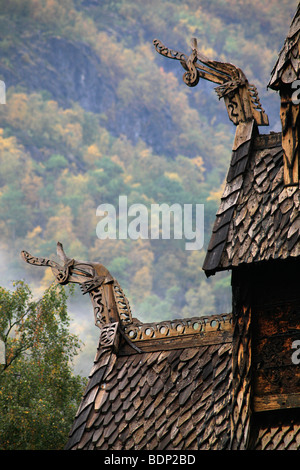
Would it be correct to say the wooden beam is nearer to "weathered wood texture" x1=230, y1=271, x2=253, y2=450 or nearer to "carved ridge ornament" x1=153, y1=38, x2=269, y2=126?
"weathered wood texture" x1=230, y1=271, x2=253, y2=450

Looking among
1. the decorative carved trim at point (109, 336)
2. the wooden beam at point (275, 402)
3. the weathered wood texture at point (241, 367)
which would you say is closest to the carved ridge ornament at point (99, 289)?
the decorative carved trim at point (109, 336)

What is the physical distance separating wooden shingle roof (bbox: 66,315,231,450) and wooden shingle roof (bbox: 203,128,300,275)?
1932mm

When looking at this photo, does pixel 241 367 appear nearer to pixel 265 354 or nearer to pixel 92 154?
pixel 265 354

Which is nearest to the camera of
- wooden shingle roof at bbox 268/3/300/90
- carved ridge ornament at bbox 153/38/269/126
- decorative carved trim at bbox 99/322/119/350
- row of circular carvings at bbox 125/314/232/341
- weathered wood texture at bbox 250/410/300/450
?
weathered wood texture at bbox 250/410/300/450

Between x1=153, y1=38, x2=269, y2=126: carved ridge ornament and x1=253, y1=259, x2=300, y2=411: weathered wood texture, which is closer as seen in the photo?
x1=253, y1=259, x2=300, y2=411: weathered wood texture

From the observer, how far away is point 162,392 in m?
12.5

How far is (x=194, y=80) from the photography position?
1301 cm

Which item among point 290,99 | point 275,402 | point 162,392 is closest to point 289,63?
point 290,99

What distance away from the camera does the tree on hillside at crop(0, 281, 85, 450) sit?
1795cm

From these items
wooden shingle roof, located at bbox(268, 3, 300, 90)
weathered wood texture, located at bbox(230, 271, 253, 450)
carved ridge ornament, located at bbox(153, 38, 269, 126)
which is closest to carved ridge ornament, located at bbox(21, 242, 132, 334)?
weathered wood texture, located at bbox(230, 271, 253, 450)

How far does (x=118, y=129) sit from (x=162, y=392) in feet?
471

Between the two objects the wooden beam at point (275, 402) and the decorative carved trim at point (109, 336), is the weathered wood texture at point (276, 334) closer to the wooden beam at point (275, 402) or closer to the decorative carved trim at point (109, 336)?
the wooden beam at point (275, 402)

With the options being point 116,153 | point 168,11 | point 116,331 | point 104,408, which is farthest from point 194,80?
point 168,11

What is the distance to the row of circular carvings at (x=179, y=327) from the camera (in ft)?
41.9
